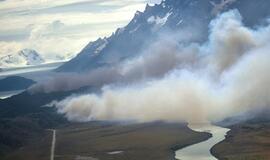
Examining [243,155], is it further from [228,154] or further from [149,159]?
[149,159]

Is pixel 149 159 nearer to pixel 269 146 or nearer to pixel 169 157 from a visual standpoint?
pixel 169 157

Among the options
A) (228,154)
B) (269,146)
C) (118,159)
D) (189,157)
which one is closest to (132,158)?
(118,159)

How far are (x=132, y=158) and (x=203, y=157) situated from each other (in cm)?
2453

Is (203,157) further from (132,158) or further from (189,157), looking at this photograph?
(132,158)

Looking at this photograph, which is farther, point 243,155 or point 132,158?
point 132,158

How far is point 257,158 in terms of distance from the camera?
582 feet

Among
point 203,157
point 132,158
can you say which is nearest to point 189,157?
point 203,157

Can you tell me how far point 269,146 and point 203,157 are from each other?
78.8 ft

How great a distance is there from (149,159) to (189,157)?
14.3 meters

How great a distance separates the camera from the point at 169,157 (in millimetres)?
199750

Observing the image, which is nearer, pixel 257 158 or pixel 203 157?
pixel 257 158

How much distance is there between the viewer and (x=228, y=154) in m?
194

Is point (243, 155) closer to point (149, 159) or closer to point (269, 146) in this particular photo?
point (269, 146)

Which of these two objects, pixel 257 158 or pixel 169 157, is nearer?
pixel 257 158
